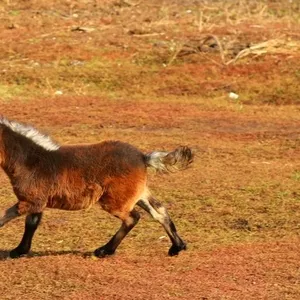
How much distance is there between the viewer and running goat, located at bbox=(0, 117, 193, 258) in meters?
8.23

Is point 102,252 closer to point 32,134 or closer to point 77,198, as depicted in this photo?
point 77,198

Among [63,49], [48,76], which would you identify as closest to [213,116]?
[48,76]

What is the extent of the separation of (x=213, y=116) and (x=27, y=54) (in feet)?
18.6

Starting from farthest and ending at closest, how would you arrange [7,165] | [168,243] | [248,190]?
[248,190] → [168,243] → [7,165]

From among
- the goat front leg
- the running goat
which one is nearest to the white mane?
the running goat

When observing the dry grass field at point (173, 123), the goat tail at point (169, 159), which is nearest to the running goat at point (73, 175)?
the goat tail at point (169, 159)

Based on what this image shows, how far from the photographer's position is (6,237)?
9.28 metres

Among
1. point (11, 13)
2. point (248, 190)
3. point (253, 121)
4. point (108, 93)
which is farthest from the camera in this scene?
point (11, 13)

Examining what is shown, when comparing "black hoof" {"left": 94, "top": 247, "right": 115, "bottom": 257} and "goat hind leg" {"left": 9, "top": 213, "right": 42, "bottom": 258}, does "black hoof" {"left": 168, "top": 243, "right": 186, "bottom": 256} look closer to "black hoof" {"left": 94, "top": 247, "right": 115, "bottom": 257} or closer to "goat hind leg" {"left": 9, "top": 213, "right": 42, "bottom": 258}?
"black hoof" {"left": 94, "top": 247, "right": 115, "bottom": 257}

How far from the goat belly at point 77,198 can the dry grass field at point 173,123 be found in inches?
18.2

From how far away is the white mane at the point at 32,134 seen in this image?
27.7ft

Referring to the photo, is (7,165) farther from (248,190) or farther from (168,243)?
(248,190)

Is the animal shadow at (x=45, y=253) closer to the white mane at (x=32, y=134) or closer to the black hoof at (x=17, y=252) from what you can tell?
the black hoof at (x=17, y=252)

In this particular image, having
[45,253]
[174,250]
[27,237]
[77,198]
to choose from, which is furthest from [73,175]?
[174,250]
